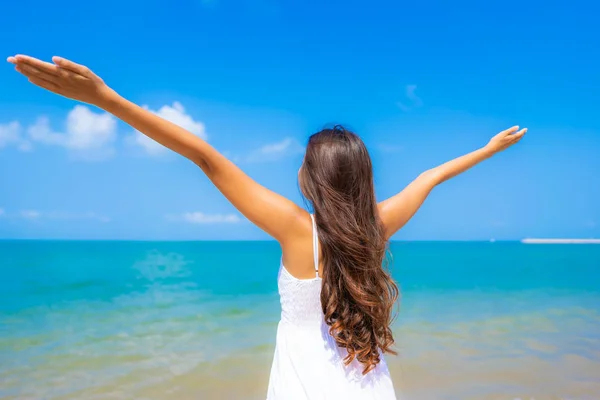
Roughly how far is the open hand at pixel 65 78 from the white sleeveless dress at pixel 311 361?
0.86m

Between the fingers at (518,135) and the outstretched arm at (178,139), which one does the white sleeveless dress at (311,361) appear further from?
the fingers at (518,135)

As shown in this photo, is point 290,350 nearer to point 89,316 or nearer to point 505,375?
point 505,375

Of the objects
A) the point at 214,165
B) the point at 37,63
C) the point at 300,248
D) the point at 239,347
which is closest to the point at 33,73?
the point at 37,63

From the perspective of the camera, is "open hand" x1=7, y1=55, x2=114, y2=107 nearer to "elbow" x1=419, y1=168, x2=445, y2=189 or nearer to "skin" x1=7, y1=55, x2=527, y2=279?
"skin" x1=7, y1=55, x2=527, y2=279

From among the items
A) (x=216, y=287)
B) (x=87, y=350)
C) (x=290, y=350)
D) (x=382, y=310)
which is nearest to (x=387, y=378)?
(x=382, y=310)

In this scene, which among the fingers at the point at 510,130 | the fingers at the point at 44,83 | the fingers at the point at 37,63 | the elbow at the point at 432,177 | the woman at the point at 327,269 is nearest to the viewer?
the fingers at the point at 37,63

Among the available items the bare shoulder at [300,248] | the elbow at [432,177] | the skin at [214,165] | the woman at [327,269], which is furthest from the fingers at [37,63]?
the elbow at [432,177]

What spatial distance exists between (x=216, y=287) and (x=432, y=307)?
9114 mm

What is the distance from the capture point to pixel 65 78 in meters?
1.46

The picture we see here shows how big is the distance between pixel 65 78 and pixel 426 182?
61.2 inches

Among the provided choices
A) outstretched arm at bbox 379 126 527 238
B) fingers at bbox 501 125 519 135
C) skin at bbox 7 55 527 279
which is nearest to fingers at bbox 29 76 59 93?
skin at bbox 7 55 527 279

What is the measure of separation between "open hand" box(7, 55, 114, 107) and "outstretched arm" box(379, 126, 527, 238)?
1.19 meters

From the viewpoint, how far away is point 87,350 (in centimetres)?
789

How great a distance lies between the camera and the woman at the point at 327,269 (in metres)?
1.82
